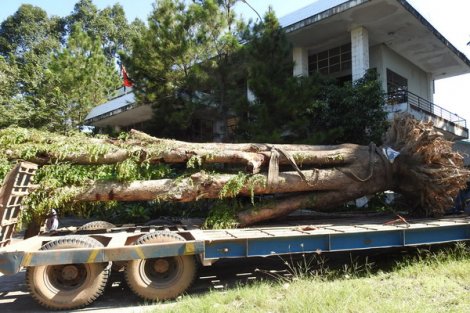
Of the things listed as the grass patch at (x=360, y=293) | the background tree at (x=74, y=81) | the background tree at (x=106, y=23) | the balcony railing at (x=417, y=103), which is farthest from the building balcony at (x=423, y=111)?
the background tree at (x=106, y=23)

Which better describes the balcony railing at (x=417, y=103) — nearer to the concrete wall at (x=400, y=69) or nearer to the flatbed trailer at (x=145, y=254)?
the concrete wall at (x=400, y=69)

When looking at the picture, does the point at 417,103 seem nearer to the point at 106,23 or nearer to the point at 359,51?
the point at 359,51

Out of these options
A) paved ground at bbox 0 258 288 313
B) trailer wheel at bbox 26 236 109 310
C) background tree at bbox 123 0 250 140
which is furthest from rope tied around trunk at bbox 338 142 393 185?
background tree at bbox 123 0 250 140

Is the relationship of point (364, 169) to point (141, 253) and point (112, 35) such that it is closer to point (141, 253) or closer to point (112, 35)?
point (141, 253)

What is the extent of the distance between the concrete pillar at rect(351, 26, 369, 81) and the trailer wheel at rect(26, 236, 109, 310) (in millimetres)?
13187

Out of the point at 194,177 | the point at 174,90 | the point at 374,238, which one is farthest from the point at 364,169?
the point at 174,90

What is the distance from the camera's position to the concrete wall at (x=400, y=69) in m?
18.0

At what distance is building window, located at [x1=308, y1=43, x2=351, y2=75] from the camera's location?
1800 centimetres

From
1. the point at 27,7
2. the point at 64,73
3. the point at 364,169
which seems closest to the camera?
the point at 364,169

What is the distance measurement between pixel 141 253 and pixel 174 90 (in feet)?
33.8

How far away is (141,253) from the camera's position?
558 cm

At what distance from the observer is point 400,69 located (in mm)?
19625

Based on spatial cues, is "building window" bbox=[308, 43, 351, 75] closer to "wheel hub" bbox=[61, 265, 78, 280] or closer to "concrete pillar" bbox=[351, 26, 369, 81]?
"concrete pillar" bbox=[351, 26, 369, 81]

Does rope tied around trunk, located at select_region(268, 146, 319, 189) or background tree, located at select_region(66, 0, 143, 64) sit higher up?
background tree, located at select_region(66, 0, 143, 64)
